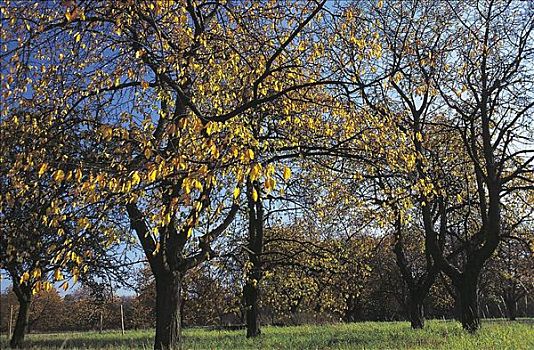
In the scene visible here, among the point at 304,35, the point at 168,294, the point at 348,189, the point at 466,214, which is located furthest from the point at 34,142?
the point at 466,214

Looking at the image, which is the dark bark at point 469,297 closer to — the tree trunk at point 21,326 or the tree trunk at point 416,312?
the tree trunk at point 416,312

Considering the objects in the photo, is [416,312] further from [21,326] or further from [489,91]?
[21,326]

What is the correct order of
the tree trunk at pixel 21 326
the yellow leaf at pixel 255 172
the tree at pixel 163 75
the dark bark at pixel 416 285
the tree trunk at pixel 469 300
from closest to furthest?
the yellow leaf at pixel 255 172, the tree at pixel 163 75, the tree trunk at pixel 469 300, the dark bark at pixel 416 285, the tree trunk at pixel 21 326

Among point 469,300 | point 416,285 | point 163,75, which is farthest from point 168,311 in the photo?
point 416,285

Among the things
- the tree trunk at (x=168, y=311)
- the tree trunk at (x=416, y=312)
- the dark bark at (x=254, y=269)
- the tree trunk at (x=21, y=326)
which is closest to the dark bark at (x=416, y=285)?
the tree trunk at (x=416, y=312)

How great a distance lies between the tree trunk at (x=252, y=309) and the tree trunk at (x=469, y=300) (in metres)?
6.79

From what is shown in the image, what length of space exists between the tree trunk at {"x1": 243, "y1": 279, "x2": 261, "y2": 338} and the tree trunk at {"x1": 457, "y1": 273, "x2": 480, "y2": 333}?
679cm

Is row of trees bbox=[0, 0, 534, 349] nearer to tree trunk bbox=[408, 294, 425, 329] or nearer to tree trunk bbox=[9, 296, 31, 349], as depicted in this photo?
tree trunk bbox=[408, 294, 425, 329]

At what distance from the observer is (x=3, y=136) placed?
832 centimetres

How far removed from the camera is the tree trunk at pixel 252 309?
16.1 m

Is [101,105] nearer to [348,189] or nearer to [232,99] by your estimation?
[232,99]

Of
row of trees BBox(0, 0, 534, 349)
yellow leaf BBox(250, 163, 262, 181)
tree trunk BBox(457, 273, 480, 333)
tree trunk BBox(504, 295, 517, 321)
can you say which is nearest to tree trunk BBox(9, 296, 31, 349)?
row of trees BBox(0, 0, 534, 349)

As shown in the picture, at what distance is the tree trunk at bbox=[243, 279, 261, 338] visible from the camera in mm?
16094

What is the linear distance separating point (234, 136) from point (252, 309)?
38.1ft
